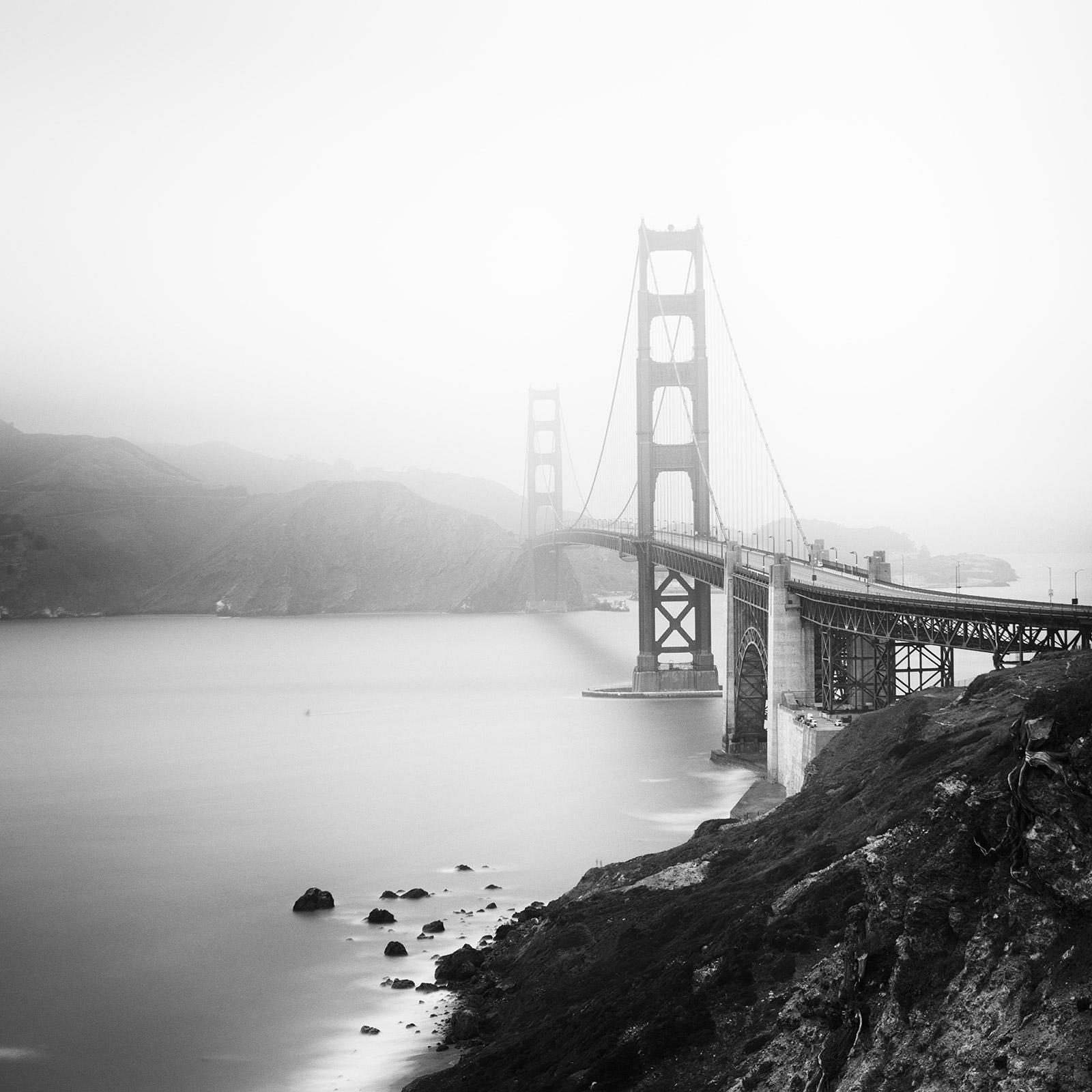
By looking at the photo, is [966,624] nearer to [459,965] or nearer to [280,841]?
[459,965]

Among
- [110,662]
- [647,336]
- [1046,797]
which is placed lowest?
[110,662]

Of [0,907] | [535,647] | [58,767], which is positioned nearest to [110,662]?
[535,647]

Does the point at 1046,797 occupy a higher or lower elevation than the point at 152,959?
higher

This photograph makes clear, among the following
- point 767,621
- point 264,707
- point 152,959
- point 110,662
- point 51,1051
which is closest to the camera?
point 51,1051

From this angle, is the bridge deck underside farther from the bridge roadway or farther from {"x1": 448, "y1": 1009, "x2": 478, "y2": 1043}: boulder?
{"x1": 448, "y1": 1009, "x2": 478, "y2": 1043}: boulder

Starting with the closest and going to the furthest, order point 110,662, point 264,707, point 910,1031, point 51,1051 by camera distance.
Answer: point 910,1031 < point 51,1051 < point 264,707 < point 110,662

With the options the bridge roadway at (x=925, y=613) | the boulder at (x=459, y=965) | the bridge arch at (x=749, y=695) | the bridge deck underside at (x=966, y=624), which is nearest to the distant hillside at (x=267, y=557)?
the bridge arch at (x=749, y=695)

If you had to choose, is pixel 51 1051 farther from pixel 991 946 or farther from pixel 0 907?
pixel 991 946

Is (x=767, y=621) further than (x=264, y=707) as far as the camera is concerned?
No
